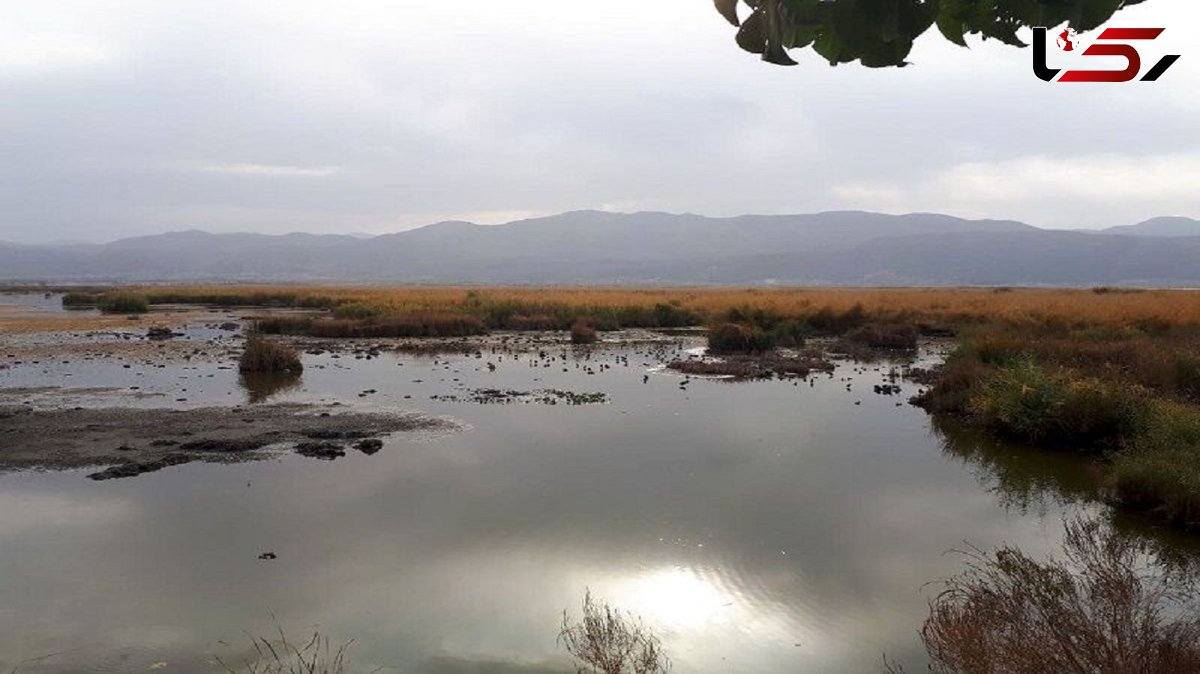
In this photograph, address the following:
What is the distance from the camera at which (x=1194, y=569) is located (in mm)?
8141

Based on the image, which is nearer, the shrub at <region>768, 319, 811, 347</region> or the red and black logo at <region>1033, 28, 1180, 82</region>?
the red and black logo at <region>1033, 28, 1180, 82</region>

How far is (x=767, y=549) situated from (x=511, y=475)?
4780mm

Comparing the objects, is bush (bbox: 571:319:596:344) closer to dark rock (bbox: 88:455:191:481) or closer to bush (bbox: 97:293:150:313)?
dark rock (bbox: 88:455:191:481)

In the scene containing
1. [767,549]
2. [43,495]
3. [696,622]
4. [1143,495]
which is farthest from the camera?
[43,495]

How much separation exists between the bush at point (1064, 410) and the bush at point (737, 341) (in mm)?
14694

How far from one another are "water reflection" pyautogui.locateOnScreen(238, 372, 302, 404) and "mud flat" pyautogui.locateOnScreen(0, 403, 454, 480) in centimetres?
173

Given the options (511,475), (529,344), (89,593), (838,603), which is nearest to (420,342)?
(529,344)

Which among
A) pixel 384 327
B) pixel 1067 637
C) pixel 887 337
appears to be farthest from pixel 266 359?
pixel 887 337

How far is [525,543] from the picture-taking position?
357 inches

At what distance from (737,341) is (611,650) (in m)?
25.0

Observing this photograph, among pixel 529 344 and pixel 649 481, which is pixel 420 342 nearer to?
pixel 529 344

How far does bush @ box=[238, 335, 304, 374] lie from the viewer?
23609 mm

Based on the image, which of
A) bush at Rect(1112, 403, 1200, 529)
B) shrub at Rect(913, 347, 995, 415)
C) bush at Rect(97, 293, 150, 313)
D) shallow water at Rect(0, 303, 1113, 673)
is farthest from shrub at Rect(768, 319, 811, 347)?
bush at Rect(97, 293, 150, 313)

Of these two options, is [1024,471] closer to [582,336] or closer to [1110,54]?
[1110,54]
